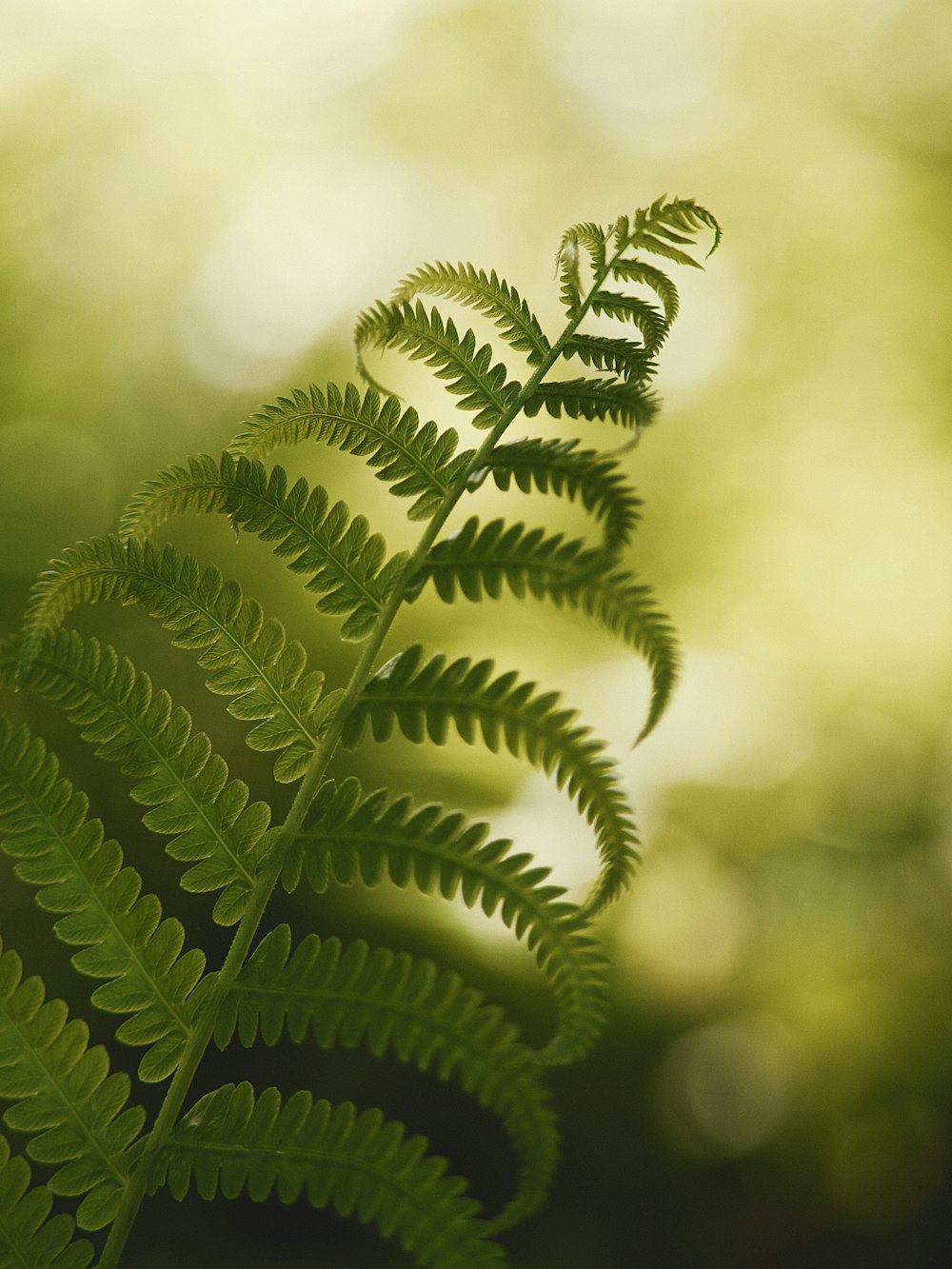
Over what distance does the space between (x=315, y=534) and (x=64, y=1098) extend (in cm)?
39

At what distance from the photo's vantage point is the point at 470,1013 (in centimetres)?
55

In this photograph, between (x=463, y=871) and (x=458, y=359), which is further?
(x=458, y=359)

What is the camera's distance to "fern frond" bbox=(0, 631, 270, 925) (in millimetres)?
645

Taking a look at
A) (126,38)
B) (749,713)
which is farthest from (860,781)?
(126,38)

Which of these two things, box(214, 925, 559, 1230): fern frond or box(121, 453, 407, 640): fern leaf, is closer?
box(214, 925, 559, 1230): fern frond

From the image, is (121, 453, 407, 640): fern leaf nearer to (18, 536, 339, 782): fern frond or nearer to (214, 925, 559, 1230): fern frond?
(18, 536, 339, 782): fern frond

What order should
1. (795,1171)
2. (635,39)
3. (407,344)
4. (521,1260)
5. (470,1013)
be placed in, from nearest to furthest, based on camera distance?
(470,1013) < (407,344) < (521,1260) < (795,1171) < (635,39)

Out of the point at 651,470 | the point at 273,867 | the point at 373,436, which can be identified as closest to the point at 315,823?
the point at 273,867

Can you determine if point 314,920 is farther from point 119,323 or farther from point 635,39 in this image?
point 635,39

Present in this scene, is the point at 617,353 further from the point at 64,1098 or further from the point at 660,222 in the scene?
the point at 64,1098

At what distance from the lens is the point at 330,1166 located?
59 cm

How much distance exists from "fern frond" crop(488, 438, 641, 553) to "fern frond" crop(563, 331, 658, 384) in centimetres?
8

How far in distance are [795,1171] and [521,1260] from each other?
2.41 ft

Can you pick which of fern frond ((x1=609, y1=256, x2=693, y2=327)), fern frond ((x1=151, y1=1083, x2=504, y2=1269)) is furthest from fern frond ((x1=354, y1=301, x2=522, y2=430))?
fern frond ((x1=151, y1=1083, x2=504, y2=1269))
